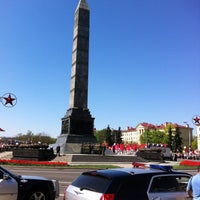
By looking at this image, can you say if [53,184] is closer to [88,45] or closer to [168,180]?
[168,180]

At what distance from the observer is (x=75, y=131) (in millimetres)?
37094

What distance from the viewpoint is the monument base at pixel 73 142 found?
116ft

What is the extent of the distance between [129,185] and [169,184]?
0.92 meters

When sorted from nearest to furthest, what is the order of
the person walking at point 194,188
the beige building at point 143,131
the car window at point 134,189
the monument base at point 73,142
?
the car window at point 134,189
the person walking at point 194,188
the monument base at point 73,142
the beige building at point 143,131

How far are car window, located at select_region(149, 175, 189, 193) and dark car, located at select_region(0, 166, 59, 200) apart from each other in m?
3.37

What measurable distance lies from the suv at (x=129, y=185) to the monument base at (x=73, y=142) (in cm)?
3011

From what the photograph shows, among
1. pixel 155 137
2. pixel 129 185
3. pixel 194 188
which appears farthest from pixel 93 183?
pixel 155 137

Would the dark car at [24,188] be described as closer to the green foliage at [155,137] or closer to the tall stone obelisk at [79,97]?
the tall stone obelisk at [79,97]

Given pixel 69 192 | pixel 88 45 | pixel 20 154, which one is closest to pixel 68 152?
pixel 20 154

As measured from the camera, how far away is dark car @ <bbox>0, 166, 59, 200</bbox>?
692cm

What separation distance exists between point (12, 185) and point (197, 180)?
13.5 ft

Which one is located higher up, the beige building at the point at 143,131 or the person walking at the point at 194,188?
the beige building at the point at 143,131

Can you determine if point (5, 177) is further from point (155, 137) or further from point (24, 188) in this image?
point (155, 137)

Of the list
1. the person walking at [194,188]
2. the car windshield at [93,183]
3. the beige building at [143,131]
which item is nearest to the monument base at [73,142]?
the car windshield at [93,183]
